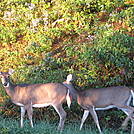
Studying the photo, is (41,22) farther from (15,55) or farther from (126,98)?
(126,98)

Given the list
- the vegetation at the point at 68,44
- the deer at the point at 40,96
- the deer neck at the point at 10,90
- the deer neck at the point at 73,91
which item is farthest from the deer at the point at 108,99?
the deer neck at the point at 10,90

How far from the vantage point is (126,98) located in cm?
721

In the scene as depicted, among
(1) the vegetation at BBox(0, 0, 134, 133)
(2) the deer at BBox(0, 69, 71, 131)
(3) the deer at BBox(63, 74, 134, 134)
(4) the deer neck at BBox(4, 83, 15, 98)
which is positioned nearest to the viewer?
(3) the deer at BBox(63, 74, 134, 134)

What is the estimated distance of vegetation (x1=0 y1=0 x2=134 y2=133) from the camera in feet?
28.0

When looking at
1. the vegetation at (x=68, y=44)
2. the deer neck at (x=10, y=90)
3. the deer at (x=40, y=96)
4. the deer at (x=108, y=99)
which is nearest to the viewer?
the deer at (x=108, y=99)

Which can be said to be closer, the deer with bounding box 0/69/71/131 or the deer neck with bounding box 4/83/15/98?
the deer with bounding box 0/69/71/131

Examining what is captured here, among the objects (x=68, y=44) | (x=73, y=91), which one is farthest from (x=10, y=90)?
(x=68, y=44)

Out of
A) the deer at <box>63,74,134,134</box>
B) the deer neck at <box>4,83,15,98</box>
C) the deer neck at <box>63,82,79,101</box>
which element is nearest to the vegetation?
the deer neck at <box>63,82,79,101</box>

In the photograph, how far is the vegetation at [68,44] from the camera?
8.52 meters

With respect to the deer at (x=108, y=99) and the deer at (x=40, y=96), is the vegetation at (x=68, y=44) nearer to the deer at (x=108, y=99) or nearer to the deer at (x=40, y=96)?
the deer at (x=108, y=99)

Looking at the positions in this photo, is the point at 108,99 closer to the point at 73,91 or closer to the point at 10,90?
the point at 73,91

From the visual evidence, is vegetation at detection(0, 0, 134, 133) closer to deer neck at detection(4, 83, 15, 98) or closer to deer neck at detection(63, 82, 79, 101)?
deer neck at detection(63, 82, 79, 101)

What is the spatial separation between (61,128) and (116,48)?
113 inches

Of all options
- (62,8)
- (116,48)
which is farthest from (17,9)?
(116,48)
